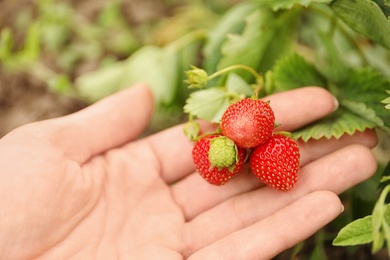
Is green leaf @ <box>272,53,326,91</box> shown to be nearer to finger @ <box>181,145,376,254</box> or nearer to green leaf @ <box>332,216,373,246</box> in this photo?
finger @ <box>181,145,376,254</box>

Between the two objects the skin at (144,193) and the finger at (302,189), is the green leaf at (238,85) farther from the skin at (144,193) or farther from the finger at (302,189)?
the finger at (302,189)

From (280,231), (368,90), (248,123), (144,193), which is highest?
(248,123)

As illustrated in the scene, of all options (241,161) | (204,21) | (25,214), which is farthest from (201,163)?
(204,21)

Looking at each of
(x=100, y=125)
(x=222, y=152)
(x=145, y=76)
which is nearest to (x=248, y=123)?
(x=222, y=152)

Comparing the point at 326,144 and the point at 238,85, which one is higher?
the point at 238,85

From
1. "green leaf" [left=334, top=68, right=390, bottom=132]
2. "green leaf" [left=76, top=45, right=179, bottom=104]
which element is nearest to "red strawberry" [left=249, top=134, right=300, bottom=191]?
"green leaf" [left=334, top=68, right=390, bottom=132]


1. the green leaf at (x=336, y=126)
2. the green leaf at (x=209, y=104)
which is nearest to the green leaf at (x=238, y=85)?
the green leaf at (x=209, y=104)

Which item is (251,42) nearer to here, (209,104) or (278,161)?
(209,104)
